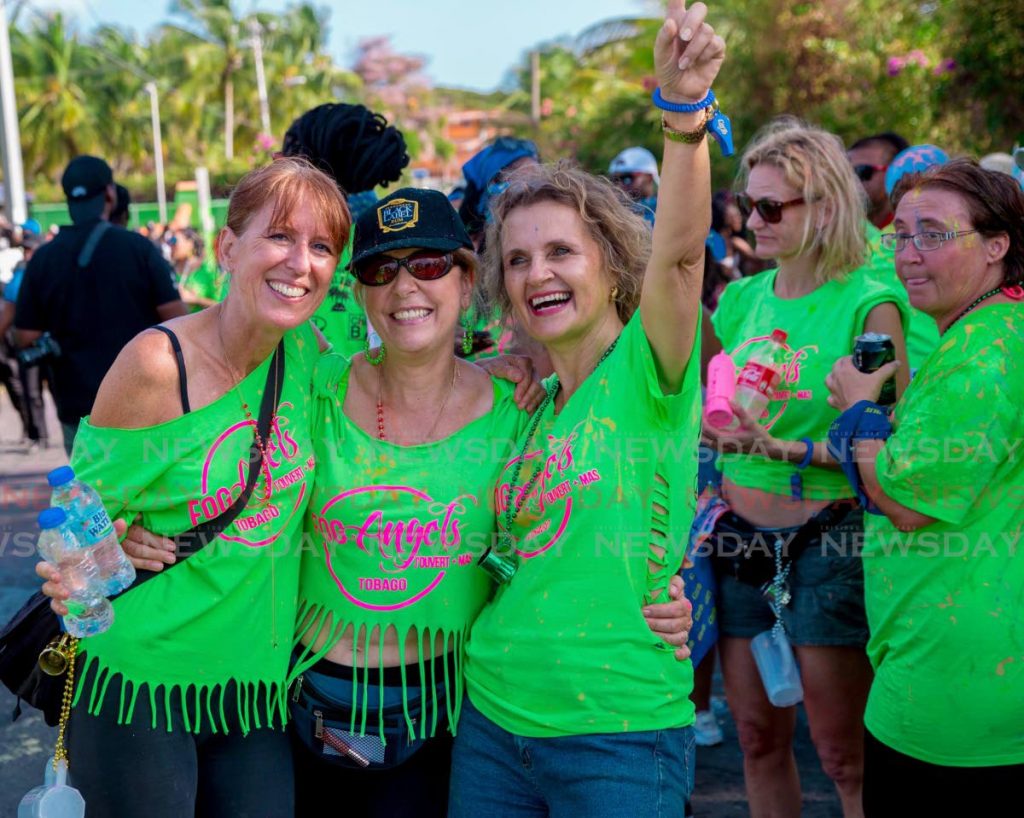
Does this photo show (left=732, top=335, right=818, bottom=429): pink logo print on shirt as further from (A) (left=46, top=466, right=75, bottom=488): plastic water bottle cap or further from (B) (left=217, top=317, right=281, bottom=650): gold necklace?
(A) (left=46, top=466, right=75, bottom=488): plastic water bottle cap

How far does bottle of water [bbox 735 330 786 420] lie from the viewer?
3246 millimetres

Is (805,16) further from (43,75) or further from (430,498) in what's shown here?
(43,75)

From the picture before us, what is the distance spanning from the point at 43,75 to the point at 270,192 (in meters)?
55.4

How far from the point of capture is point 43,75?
50.5 meters

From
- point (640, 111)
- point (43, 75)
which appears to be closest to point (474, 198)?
point (640, 111)

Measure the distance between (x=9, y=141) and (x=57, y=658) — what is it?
44.2ft

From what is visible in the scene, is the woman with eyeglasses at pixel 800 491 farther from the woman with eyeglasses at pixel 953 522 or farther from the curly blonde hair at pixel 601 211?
the curly blonde hair at pixel 601 211

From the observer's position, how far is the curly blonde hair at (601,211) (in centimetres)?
251

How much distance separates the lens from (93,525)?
89.0 inches

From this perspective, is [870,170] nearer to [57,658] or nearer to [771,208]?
[771,208]

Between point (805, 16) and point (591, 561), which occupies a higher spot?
point (805, 16)

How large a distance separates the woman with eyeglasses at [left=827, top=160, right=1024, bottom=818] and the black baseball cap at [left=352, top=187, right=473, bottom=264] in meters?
1.20

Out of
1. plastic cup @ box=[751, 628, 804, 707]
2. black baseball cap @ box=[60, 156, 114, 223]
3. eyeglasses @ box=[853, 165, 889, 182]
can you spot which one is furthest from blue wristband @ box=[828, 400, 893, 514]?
black baseball cap @ box=[60, 156, 114, 223]

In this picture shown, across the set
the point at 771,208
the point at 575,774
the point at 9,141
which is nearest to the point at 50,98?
the point at 9,141
